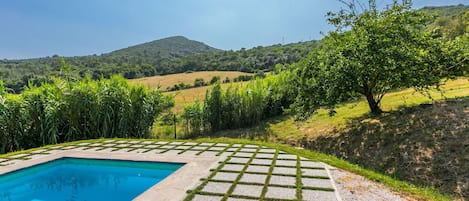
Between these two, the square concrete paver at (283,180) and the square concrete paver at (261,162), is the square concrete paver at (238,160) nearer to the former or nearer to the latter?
the square concrete paver at (261,162)

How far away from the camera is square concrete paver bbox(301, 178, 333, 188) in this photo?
126 inches

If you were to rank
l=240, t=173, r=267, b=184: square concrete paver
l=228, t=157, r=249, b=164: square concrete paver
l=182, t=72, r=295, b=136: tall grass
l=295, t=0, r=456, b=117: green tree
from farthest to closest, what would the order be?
l=182, t=72, r=295, b=136: tall grass
l=295, t=0, r=456, b=117: green tree
l=228, t=157, r=249, b=164: square concrete paver
l=240, t=173, r=267, b=184: square concrete paver

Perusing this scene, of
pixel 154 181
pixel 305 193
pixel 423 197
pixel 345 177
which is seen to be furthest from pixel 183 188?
pixel 423 197

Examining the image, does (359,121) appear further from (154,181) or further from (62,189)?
(62,189)

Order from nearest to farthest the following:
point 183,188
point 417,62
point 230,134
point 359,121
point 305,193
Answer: point 305,193, point 183,188, point 417,62, point 359,121, point 230,134

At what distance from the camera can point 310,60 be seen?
7.36 meters

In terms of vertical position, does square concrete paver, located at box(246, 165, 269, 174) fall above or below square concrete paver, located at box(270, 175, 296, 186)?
above

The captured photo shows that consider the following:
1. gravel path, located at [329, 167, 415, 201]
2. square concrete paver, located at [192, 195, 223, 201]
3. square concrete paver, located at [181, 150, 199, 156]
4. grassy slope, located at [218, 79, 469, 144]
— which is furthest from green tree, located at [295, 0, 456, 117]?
square concrete paver, located at [192, 195, 223, 201]

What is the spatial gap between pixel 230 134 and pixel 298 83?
2.48m

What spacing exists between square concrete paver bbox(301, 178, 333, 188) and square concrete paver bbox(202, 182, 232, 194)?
2.88 ft

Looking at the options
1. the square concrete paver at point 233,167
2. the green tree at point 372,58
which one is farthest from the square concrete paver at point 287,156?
the green tree at point 372,58

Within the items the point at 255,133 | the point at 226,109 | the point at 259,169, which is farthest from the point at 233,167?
the point at 226,109

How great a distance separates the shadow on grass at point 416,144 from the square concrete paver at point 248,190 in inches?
120

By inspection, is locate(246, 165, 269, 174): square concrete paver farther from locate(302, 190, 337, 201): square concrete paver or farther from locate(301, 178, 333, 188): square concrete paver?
locate(302, 190, 337, 201): square concrete paver
